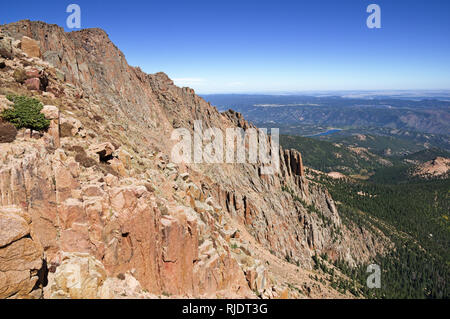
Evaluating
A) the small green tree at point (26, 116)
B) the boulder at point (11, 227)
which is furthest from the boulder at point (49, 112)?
the boulder at point (11, 227)

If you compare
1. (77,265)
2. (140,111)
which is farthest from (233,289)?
(140,111)

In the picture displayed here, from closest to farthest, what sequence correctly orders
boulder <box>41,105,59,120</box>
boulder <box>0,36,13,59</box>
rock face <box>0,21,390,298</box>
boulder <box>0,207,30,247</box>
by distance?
boulder <box>0,207,30,247</box> < rock face <box>0,21,390,298</box> < boulder <box>41,105,59,120</box> < boulder <box>0,36,13,59</box>

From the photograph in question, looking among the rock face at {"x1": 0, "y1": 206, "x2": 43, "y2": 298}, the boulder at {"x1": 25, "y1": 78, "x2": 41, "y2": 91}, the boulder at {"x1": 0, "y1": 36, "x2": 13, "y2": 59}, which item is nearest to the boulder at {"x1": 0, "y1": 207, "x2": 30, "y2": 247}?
the rock face at {"x1": 0, "y1": 206, "x2": 43, "y2": 298}

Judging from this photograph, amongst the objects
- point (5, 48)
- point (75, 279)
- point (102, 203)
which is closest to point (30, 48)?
point (5, 48)

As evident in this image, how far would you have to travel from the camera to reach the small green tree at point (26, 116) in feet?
62.7

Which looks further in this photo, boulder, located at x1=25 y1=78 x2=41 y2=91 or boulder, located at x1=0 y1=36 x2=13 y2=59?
boulder, located at x1=0 y1=36 x2=13 y2=59

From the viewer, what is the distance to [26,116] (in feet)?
63.0

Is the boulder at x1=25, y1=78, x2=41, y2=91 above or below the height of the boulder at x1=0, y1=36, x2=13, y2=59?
below

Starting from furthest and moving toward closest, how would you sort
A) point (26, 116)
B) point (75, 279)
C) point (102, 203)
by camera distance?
point (26, 116)
point (102, 203)
point (75, 279)

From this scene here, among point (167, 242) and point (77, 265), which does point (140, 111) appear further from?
point (77, 265)

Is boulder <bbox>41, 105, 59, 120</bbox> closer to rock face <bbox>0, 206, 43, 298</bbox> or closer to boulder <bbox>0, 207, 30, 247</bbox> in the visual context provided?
rock face <bbox>0, 206, 43, 298</bbox>

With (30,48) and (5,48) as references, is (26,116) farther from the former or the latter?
(30,48)

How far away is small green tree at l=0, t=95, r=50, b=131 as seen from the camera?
1912 centimetres

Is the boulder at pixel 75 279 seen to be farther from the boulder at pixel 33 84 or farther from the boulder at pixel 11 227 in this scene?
the boulder at pixel 33 84
